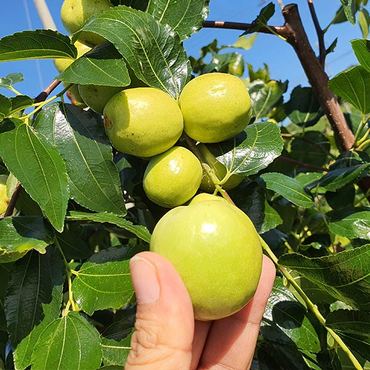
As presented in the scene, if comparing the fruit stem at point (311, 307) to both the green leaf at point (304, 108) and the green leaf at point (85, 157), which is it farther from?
the green leaf at point (304, 108)

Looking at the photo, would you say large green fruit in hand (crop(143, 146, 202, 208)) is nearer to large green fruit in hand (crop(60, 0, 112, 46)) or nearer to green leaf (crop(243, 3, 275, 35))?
large green fruit in hand (crop(60, 0, 112, 46))

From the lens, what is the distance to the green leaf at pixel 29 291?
93cm

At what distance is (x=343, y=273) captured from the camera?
88 centimetres

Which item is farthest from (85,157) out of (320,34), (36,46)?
(320,34)

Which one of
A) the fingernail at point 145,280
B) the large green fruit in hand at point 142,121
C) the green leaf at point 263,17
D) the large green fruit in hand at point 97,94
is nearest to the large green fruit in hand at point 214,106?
the large green fruit in hand at point 142,121

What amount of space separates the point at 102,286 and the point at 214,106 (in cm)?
38

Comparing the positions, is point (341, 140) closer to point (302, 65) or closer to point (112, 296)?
point (302, 65)

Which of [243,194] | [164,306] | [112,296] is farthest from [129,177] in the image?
[164,306]

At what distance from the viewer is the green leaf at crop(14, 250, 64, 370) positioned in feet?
2.94

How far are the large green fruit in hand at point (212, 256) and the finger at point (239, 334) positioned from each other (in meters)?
0.15

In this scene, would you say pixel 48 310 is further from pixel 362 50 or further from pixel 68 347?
pixel 362 50

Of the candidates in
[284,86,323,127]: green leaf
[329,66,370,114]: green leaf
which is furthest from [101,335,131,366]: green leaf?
[284,86,323,127]: green leaf

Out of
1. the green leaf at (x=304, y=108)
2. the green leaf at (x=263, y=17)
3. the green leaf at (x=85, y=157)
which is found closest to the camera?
the green leaf at (x=85, y=157)

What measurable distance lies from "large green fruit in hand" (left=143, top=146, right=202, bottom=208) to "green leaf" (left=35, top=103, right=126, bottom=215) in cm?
7
